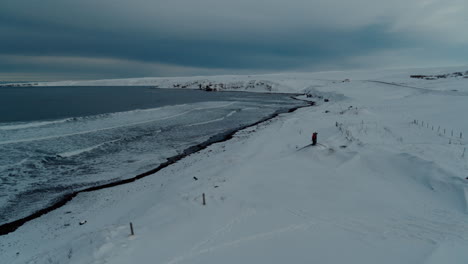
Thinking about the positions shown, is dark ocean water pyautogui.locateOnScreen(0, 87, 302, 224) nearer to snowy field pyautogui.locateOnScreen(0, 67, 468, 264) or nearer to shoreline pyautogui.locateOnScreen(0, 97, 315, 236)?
shoreline pyautogui.locateOnScreen(0, 97, 315, 236)

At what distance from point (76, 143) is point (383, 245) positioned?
21661 millimetres

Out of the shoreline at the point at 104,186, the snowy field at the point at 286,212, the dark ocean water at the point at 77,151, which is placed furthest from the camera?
the dark ocean water at the point at 77,151

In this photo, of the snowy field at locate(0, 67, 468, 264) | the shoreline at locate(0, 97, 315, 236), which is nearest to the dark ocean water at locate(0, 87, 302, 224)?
the shoreline at locate(0, 97, 315, 236)

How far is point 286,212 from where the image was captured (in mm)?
8000

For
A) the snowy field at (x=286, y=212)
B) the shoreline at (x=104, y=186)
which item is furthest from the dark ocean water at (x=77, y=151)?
the snowy field at (x=286, y=212)

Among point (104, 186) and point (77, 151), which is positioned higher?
point (77, 151)

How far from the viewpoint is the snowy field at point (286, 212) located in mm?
6090

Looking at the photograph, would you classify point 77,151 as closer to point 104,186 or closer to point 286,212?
point 104,186

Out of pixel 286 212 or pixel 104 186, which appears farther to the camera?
pixel 104 186

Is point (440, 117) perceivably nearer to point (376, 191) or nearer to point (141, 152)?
point (376, 191)

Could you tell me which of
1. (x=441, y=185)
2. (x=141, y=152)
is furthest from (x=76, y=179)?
(x=441, y=185)

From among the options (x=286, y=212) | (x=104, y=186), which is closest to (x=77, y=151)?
(x=104, y=186)

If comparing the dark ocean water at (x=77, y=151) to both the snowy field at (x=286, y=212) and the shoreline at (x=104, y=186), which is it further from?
the snowy field at (x=286, y=212)

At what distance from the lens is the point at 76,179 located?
13.4 meters
